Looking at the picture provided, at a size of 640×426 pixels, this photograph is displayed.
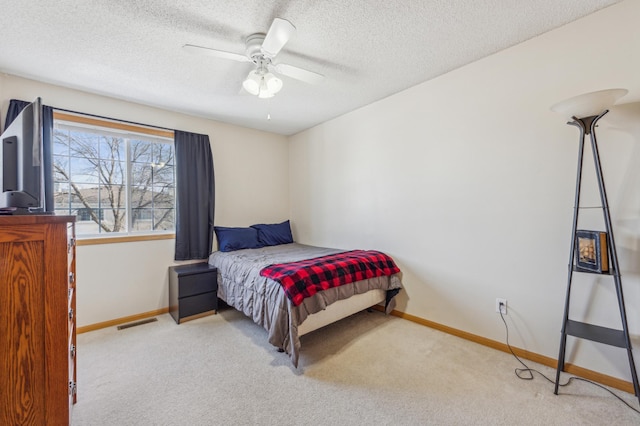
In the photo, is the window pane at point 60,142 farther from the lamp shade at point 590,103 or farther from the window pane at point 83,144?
the lamp shade at point 590,103

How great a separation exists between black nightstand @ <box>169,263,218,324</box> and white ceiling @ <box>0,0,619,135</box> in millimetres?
1929

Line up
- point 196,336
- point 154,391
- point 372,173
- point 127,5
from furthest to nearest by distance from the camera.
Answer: point 372,173 < point 196,336 < point 154,391 < point 127,5

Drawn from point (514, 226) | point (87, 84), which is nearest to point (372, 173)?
point (514, 226)

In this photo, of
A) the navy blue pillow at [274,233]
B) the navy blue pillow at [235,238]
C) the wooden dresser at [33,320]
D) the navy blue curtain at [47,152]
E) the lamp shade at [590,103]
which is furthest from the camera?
the navy blue pillow at [274,233]

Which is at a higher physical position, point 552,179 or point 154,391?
point 552,179

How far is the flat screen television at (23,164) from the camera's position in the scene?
119cm

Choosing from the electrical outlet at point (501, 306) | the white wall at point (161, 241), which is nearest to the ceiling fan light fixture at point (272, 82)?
the white wall at point (161, 241)

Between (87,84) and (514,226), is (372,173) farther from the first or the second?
(87,84)

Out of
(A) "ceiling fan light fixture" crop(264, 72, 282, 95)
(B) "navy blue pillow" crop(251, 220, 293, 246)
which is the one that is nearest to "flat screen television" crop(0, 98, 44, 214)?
(A) "ceiling fan light fixture" crop(264, 72, 282, 95)

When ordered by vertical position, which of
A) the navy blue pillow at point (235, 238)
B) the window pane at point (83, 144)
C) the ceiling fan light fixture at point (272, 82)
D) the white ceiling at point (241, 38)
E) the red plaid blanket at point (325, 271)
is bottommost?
the red plaid blanket at point (325, 271)

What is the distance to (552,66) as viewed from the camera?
6.53ft

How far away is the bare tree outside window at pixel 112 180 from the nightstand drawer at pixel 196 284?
0.86 m

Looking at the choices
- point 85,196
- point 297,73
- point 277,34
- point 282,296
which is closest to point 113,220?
point 85,196

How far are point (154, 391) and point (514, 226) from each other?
292 cm
